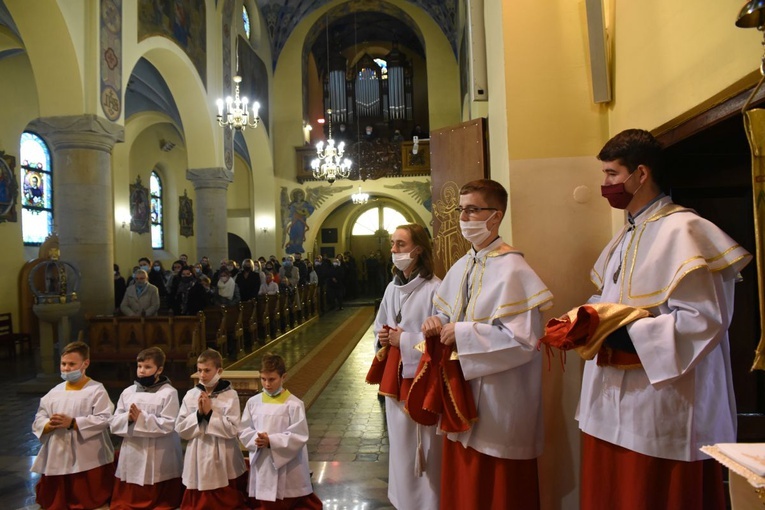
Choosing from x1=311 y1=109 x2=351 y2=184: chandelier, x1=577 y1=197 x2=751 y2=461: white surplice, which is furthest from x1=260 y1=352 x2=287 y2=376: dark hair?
x1=311 y1=109 x2=351 y2=184: chandelier

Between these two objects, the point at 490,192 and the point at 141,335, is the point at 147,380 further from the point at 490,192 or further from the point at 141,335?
the point at 141,335

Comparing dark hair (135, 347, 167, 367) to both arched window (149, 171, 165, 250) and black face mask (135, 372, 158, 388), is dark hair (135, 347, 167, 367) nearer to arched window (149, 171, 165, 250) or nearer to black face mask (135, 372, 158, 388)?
black face mask (135, 372, 158, 388)

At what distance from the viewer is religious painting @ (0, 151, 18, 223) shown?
11.3 meters

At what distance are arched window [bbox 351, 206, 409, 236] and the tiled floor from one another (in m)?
15.6

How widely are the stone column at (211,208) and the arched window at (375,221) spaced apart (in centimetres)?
1050

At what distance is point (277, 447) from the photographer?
128 inches

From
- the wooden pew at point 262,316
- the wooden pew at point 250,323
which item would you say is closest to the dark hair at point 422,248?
the wooden pew at point 250,323

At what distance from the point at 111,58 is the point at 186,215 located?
12.1 metres

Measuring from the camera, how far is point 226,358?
8.89 metres

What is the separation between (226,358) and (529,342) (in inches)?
292

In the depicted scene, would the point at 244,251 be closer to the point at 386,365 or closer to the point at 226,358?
the point at 226,358

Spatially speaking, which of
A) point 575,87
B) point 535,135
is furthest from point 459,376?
point 575,87

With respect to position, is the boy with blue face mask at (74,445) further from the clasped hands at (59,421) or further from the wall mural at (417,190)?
the wall mural at (417,190)

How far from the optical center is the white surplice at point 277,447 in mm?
3283
